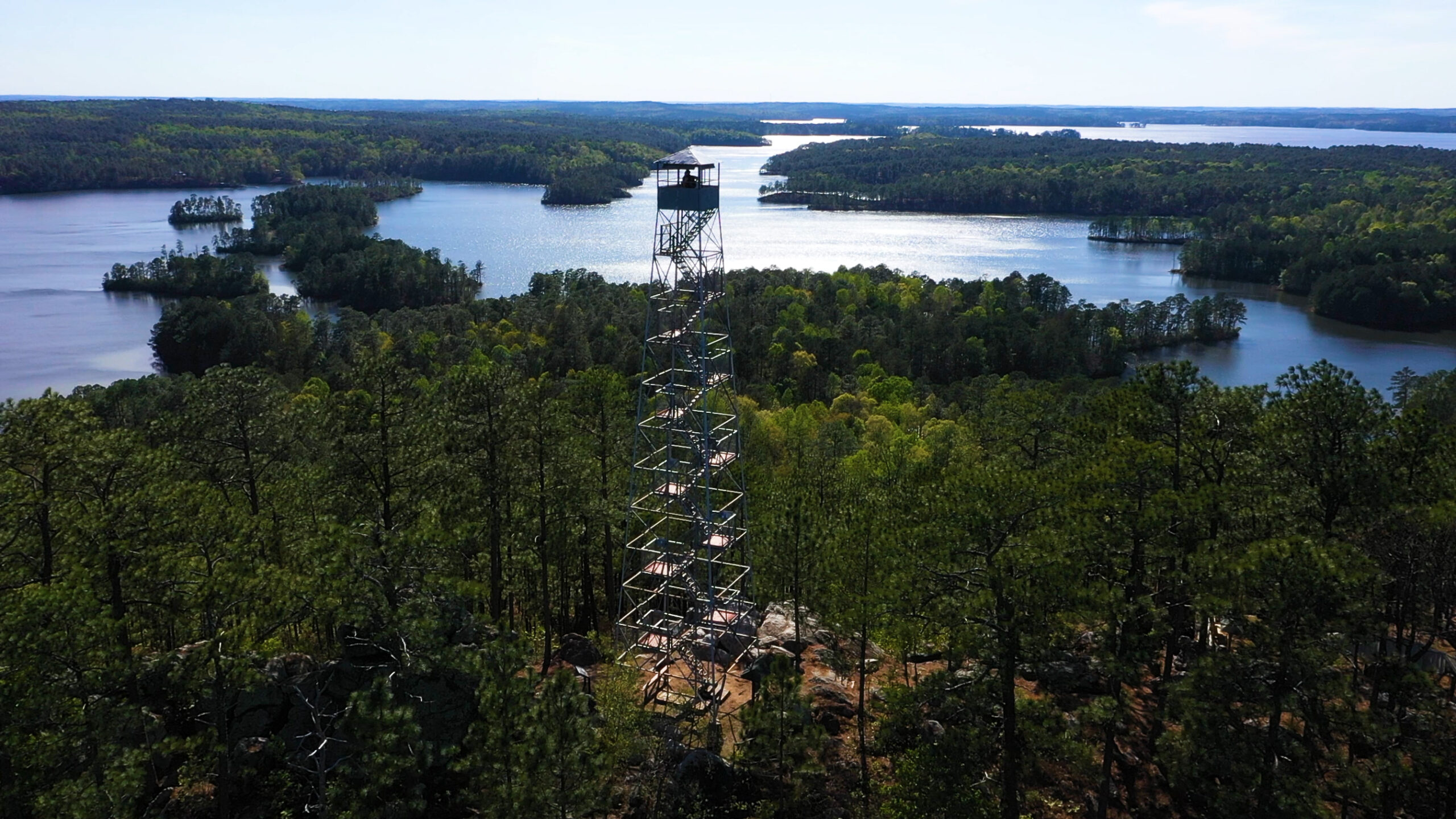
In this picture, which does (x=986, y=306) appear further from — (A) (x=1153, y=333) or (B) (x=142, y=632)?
(B) (x=142, y=632)

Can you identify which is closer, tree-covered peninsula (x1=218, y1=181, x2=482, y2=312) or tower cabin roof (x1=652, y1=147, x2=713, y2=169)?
tower cabin roof (x1=652, y1=147, x2=713, y2=169)

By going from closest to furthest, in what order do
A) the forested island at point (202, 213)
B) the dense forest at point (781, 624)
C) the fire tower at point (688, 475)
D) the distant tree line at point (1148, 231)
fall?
the dense forest at point (781, 624) < the fire tower at point (688, 475) < the distant tree line at point (1148, 231) < the forested island at point (202, 213)

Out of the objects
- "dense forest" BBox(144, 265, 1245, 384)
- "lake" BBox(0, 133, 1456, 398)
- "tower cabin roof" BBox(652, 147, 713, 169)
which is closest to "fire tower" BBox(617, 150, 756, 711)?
"tower cabin roof" BBox(652, 147, 713, 169)

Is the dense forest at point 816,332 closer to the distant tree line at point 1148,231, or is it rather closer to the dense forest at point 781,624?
the dense forest at point 781,624

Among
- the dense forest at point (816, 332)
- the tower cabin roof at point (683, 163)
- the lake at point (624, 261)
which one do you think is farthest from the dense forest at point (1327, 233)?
the tower cabin roof at point (683, 163)

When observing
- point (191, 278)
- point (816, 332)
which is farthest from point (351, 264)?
point (816, 332)

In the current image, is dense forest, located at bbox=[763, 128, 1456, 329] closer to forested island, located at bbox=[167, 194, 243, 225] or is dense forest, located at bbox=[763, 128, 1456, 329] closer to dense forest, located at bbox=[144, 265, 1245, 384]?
dense forest, located at bbox=[144, 265, 1245, 384]

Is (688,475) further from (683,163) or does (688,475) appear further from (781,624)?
(683,163)
